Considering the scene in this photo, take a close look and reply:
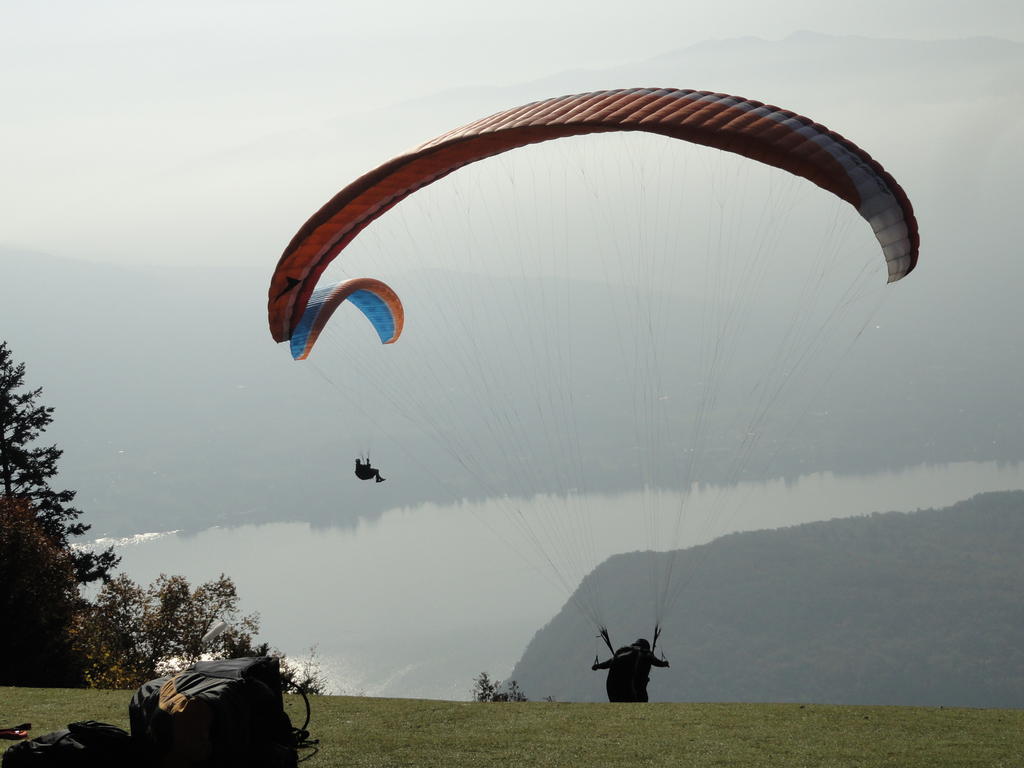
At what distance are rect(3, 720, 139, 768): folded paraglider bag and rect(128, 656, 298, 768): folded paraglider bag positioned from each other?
0.12 meters

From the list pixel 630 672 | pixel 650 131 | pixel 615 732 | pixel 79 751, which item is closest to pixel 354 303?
pixel 650 131

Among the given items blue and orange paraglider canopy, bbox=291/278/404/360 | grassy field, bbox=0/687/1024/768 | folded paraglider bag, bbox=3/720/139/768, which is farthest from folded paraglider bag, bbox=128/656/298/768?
blue and orange paraglider canopy, bbox=291/278/404/360

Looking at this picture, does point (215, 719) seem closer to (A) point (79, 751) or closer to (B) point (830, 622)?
(A) point (79, 751)

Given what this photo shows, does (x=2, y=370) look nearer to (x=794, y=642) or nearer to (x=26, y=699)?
(x=26, y=699)

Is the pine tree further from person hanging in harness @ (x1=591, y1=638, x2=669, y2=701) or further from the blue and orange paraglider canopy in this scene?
person hanging in harness @ (x1=591, y1=638, x2=669, y2=701)

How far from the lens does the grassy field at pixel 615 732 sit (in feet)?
29.7

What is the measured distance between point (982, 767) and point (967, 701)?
119 metres

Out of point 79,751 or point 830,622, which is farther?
point 830,622

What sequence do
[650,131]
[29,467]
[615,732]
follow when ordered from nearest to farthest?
[615,732], [650,131], [29,467]

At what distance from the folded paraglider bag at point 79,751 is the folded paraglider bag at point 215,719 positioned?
12 centimetres

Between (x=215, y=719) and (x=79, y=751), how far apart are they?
91cm

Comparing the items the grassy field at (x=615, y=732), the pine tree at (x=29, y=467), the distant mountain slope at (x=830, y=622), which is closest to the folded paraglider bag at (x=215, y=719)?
the grassy field at (x=615, y=732)

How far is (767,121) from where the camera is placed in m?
11.3

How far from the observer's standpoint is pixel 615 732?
10.1 metres
